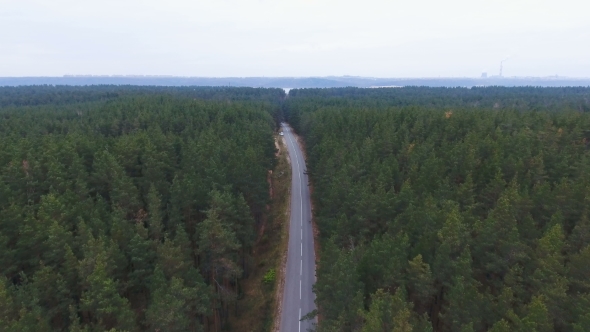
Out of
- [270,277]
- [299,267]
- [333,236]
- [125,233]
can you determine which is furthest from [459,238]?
[125,233]

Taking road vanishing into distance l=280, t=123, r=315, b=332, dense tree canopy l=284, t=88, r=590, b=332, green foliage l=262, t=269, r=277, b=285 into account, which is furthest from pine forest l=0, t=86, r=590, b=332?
road vanishing into distance l=280, t=123, r=315, b=332

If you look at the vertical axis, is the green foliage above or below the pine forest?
below

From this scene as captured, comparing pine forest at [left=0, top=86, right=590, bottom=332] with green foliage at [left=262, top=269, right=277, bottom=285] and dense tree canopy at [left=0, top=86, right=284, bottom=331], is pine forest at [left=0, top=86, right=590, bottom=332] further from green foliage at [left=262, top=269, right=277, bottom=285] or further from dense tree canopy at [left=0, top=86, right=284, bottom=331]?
green foliage at [left=262, top=269, right=277, bottom=285]

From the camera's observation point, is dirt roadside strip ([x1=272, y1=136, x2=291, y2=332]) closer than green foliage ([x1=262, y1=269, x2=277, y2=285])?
Yes

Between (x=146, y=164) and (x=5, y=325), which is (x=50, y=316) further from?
(x=146, y=164)

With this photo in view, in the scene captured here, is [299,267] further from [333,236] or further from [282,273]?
[333,236]
